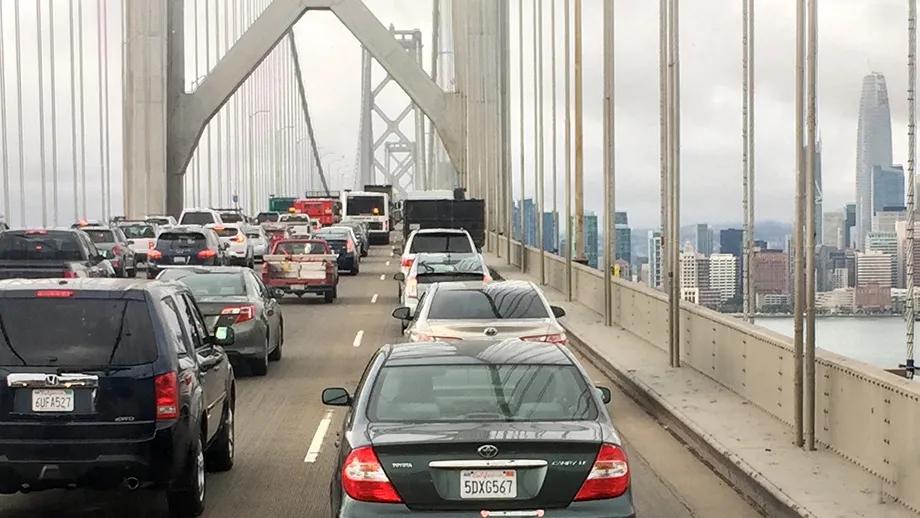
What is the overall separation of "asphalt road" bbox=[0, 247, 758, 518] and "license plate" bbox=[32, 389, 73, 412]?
1.18 m

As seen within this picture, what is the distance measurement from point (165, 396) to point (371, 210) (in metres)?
73.6

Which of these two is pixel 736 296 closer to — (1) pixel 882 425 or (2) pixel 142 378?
(1) pixel 882 425

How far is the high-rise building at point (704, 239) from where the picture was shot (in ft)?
54.0

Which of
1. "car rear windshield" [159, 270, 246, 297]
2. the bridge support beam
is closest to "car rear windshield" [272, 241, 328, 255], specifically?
"car rear windshield" [159, 270, 246, 297]

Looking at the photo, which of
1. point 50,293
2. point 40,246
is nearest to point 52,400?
point 50,293

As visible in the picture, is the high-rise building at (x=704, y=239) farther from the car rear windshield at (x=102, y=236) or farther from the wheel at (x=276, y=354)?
the car rear windshield at (x=102, y=236)

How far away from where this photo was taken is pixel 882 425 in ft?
33.5

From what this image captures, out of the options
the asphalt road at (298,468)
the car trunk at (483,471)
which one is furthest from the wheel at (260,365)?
the car trunk at (483,471)

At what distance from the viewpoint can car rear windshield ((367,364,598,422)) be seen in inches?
295

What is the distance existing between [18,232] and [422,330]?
15.3 m

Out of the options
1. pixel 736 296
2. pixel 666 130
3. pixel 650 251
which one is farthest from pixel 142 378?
pixel 650 251

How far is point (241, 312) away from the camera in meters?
18.9

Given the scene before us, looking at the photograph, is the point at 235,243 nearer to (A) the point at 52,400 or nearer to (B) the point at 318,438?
(B) the point at 318,438

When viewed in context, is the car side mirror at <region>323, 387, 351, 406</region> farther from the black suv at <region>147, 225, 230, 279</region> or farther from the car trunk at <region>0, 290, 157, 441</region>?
the black suv at <region>147, 225, 230, 279</region>
